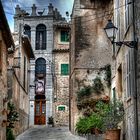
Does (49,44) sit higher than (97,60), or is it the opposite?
(49,44)

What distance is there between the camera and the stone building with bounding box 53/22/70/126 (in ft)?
146

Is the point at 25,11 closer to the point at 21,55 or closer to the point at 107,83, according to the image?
the point at 21,55

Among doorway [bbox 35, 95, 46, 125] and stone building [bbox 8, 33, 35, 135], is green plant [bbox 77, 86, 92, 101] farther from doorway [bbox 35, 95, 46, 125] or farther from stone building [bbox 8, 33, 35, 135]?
doorway [bbox 35, 95, 46, 125]

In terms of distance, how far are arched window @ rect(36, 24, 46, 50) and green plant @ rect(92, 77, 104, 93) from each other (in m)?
21.3

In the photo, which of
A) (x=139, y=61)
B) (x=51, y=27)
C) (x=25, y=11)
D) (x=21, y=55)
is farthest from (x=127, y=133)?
(x=25, y=11)

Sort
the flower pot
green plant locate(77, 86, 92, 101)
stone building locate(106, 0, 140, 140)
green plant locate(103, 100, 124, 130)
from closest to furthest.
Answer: stone building locate(106, 0, 140, 140), the flower pot, green plant locate(103, 100, 124, 130), green plant locate(77, 86, 92, 101)

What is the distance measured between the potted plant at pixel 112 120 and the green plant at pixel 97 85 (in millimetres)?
10408

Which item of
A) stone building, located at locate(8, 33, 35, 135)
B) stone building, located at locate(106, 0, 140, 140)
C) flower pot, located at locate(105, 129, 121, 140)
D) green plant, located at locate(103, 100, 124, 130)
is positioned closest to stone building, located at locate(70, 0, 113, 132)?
stone building, located at locate(8, 33, 35, 135)

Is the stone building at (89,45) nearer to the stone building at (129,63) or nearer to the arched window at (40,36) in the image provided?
the stone building at (129,63)

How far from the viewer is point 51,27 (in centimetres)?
4756

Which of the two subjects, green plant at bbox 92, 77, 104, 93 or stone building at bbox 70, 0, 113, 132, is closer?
green plant at bbox 92, 77, 104, 93

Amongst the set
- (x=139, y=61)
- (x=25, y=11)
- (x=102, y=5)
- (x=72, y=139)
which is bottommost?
(x=72, y=139)

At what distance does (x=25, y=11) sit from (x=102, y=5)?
2311cm

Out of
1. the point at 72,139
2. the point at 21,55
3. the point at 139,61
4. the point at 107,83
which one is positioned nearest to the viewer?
the point at 139,61
